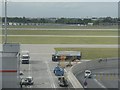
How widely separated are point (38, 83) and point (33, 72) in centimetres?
790

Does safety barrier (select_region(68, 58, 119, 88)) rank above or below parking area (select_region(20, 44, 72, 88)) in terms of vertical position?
above

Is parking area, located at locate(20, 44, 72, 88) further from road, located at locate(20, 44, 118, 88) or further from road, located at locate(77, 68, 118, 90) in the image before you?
road, located at locate(77, 68, 118, 90)

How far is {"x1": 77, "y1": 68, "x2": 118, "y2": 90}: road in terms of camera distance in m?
30.2

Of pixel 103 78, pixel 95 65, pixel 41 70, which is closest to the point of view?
pixel 103 78

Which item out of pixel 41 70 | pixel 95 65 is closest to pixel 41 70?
pixel 41 70

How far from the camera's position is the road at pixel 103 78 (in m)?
30.2

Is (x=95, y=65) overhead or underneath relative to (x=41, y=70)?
overhead

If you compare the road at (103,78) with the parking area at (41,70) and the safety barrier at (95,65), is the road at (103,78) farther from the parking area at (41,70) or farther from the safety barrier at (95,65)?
the parking area at (41,70)

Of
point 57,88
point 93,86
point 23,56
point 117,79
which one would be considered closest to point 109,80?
point 117,79

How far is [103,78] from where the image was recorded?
34.8 m

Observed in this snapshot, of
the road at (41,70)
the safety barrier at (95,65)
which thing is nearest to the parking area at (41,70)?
the road at (41,70)

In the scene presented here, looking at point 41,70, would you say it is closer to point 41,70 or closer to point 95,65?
point 41,70

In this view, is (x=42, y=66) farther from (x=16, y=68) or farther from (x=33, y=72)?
(x=16, y=68)

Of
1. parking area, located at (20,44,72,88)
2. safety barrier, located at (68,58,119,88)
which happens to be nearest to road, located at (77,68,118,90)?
safety barrier, located at (68,58,119,88)
